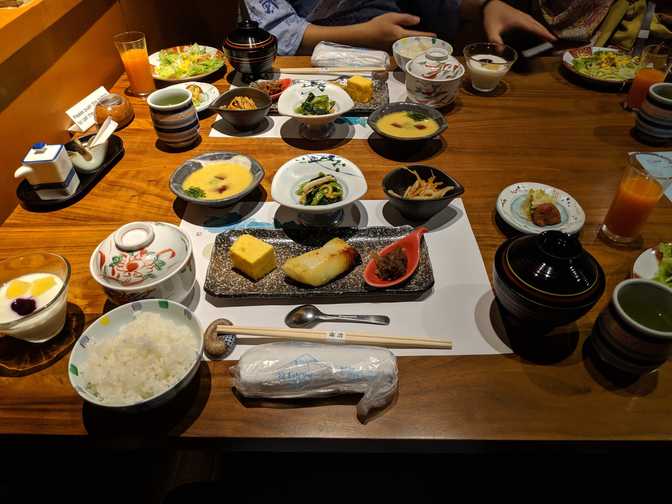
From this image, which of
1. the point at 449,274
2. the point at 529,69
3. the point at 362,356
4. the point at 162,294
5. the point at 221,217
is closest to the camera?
the point at 362,356

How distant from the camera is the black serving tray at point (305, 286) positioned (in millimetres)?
1313

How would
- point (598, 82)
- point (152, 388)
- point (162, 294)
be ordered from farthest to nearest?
1. point (598, 82)
2. point (162, 294)
3. point (152, 388)

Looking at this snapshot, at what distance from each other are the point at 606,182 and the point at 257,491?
1.70m

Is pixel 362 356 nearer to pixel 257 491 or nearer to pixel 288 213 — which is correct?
pixel 257 491

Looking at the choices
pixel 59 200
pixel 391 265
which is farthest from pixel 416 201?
pixel 59 200

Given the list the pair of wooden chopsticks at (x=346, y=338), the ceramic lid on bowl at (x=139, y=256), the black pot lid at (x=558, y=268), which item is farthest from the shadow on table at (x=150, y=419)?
the black pot lid at (x=558, y=268)

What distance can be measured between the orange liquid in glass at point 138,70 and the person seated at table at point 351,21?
33.0 inches

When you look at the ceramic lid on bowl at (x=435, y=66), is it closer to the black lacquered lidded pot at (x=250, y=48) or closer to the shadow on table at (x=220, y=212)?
the black lacquered lidded pot at (x=250, y=48)

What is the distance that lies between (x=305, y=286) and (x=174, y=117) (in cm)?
105

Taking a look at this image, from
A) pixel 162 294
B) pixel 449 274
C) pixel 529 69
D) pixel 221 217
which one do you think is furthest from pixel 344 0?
pixel 162 294

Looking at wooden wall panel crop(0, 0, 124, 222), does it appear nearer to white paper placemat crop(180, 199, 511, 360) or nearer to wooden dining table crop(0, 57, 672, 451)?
wooden dining table crop(0, 57, 672, 451)

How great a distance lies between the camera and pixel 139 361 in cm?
105

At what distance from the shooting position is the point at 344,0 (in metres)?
2.87

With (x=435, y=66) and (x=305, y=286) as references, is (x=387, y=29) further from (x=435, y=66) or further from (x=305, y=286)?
(x=305, y=286)
